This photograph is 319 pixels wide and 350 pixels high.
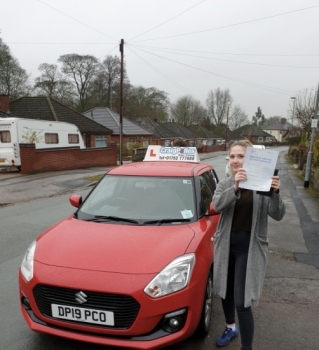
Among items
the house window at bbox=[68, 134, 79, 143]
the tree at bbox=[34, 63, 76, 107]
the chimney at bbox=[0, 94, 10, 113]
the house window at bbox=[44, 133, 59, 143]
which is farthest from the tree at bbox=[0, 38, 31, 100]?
the house window at bbox=[44, 133, 59, 143]

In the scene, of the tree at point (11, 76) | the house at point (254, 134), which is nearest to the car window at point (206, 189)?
the tree at point (11, 76)

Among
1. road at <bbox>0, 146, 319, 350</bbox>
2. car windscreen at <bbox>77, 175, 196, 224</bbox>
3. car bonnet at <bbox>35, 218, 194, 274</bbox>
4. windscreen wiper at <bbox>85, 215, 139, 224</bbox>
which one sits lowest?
road at <bbox>0, 146, 319, 350</bbox>

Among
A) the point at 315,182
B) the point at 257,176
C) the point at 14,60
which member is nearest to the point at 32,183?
the point at 315,182

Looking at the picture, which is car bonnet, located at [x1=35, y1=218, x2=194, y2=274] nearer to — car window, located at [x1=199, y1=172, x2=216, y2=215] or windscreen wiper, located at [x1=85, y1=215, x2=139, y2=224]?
windscreen wiper, located at [x1=85, y1=215, x2=139, y2=224]

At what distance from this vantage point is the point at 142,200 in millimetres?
3756

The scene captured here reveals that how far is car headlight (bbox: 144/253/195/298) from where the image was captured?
242cm

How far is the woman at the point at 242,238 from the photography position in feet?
8.04

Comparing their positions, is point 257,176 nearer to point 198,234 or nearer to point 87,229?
point 198,234

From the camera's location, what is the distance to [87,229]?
128 inches

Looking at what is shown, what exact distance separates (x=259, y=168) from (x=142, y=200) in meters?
1.76

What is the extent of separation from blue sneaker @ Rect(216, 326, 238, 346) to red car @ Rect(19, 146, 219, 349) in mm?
176

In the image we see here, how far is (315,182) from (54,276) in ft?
38.4

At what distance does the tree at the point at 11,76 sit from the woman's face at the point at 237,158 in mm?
41368

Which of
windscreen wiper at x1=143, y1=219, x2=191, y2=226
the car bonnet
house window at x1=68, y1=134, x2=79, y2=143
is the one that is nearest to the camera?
the car bonnet
